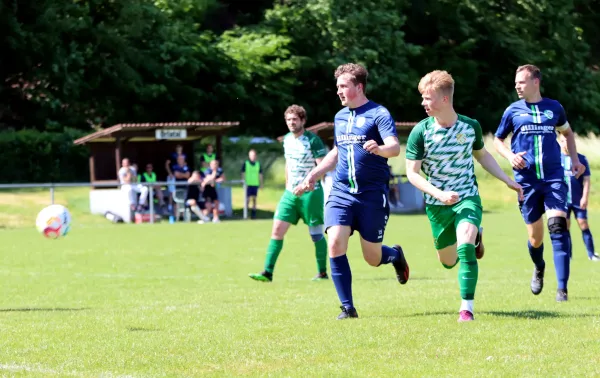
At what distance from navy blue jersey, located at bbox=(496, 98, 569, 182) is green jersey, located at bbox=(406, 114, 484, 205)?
1733 mm

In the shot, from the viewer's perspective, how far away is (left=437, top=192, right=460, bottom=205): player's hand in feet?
27.6

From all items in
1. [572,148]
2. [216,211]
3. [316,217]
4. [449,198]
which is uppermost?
[572,148]

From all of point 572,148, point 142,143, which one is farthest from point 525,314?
point 142,143

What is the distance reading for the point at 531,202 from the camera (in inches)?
410

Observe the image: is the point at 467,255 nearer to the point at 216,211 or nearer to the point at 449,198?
the point at 449,198

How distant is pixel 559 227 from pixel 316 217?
145 inches

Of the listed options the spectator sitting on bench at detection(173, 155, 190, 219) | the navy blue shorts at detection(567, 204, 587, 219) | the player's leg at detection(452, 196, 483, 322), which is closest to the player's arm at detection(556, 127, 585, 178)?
the player's leg at detection(452, 196, 483, 322)

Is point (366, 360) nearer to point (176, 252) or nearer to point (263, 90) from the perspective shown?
point (176, 252)

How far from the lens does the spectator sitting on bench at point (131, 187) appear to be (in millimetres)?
28766

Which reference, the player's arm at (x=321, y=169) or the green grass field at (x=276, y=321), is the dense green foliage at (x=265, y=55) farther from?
the player's arm at (x=321, y=169)

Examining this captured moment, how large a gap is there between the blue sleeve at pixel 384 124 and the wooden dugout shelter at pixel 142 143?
22787 millimetres

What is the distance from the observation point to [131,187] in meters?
28.7

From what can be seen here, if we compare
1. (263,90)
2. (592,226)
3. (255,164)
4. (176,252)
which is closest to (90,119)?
(263,90)

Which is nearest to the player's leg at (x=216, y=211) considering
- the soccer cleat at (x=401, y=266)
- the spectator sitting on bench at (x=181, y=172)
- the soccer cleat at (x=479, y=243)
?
the spectator sitting on bench at (x=181, y=172)
